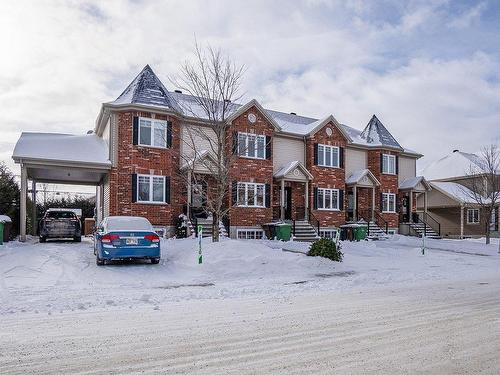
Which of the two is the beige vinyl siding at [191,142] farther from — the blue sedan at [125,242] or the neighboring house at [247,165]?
the blue sedan at [125,242]

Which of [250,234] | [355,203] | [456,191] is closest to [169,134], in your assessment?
[250,234]

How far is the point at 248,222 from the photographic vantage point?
24719 mm

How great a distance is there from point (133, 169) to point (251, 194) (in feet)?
21.8

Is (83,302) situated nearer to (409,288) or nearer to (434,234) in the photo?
(409,288)

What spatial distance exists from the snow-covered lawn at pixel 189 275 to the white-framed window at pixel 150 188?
12.7 feet

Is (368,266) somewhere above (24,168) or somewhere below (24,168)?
below

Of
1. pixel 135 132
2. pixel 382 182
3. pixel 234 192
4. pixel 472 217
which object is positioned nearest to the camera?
pixel 135 132

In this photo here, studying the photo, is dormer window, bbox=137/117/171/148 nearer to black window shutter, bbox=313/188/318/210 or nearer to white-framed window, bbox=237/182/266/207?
white-framed window, bbox=237/182/266/207

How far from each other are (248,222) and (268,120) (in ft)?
19.3

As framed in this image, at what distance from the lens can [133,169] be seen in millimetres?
21594

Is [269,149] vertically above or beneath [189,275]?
above

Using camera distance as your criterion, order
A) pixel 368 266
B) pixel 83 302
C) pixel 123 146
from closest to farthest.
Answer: pixel 83 302 < pixel 368 266 < pixel 123 146

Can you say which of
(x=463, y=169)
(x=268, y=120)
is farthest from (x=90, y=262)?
(x=463, y=169)

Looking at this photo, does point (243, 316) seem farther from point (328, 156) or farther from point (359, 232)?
point (328, 156)
